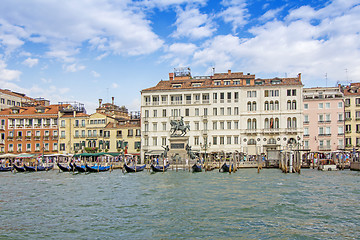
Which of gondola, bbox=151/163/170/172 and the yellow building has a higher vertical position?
the yellow building

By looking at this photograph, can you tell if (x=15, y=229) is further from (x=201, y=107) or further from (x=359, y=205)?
(x=201, y=107)

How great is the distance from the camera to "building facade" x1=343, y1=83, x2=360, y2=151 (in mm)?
46600

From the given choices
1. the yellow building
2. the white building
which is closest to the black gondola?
the yellow building

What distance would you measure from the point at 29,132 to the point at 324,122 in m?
38.3

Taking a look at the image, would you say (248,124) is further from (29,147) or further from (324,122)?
(29,147)

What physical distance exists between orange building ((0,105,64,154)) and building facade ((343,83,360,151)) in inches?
1455

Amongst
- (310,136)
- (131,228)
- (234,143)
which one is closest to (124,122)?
(234,143)

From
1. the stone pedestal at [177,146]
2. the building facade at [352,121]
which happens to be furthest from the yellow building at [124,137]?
the building facade at [352,121]

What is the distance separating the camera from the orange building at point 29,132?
5331cm

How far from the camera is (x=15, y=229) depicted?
13305mm

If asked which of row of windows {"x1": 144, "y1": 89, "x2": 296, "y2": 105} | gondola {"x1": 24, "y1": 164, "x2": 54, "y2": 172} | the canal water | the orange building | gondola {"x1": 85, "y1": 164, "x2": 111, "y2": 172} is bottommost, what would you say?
gondola {"x1": 24, "y1": 164, "x2": 54, "y2": 172}

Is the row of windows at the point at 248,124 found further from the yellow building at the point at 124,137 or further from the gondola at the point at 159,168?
the gondola at the point at 159,168

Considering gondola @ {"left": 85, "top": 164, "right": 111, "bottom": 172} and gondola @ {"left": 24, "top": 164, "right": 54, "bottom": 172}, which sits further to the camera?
gondola @ {"left": 24, "top": 164, "right": 54, "bottom": 172}

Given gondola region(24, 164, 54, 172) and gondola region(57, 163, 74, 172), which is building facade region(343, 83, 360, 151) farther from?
gondola region(24, 164, 54, 172)
